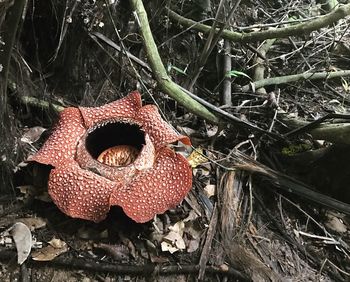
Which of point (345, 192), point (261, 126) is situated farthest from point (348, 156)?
point (261, 126)

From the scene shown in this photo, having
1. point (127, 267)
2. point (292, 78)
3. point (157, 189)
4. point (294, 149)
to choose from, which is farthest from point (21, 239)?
point (292, 78)

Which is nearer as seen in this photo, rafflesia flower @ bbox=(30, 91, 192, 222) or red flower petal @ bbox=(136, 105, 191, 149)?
rafflesia flower @ bbox=(30, 91, 192, 222)

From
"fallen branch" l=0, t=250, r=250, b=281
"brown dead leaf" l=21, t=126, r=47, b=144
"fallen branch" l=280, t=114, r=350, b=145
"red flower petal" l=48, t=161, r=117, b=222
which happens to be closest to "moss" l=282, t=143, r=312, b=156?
"fallen branch" l=280, t=114, r=350, b=145

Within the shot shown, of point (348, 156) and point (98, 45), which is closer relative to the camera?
point (348, 156)

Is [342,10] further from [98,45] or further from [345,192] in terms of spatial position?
[98,45]

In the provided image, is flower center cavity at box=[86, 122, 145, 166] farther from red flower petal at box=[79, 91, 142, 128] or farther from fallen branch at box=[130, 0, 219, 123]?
fallen branch at box=[130, 0, 219, 123]

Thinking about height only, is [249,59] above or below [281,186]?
above
